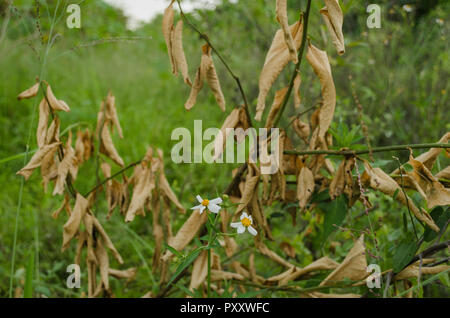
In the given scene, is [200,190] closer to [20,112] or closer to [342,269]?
[342,269]

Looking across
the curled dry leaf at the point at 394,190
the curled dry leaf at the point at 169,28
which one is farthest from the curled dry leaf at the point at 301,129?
the curled dry leaf at the point at 169,28

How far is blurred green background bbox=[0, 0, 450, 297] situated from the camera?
51.6 inches

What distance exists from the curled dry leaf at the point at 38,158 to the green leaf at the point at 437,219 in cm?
85

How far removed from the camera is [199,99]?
3.28m

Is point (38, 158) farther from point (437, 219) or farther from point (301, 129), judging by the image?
point (437, 219)

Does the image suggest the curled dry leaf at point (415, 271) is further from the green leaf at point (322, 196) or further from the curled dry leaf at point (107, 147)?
the curled dry leaf at point (107, 147)

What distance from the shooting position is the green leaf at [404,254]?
86 cm

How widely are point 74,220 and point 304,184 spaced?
0.57m

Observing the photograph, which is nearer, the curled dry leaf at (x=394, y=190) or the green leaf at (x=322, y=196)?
the curled dry leaf at (x=394, y=190)

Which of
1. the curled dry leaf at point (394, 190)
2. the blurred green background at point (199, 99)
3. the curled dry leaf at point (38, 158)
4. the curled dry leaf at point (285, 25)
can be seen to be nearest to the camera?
the curled dry leaf at point (285, 25)

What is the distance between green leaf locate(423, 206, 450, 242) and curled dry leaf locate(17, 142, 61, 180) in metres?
0.85

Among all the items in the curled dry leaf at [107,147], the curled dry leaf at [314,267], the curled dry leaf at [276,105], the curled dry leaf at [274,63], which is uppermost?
the curled dry leaf at [274,63]
